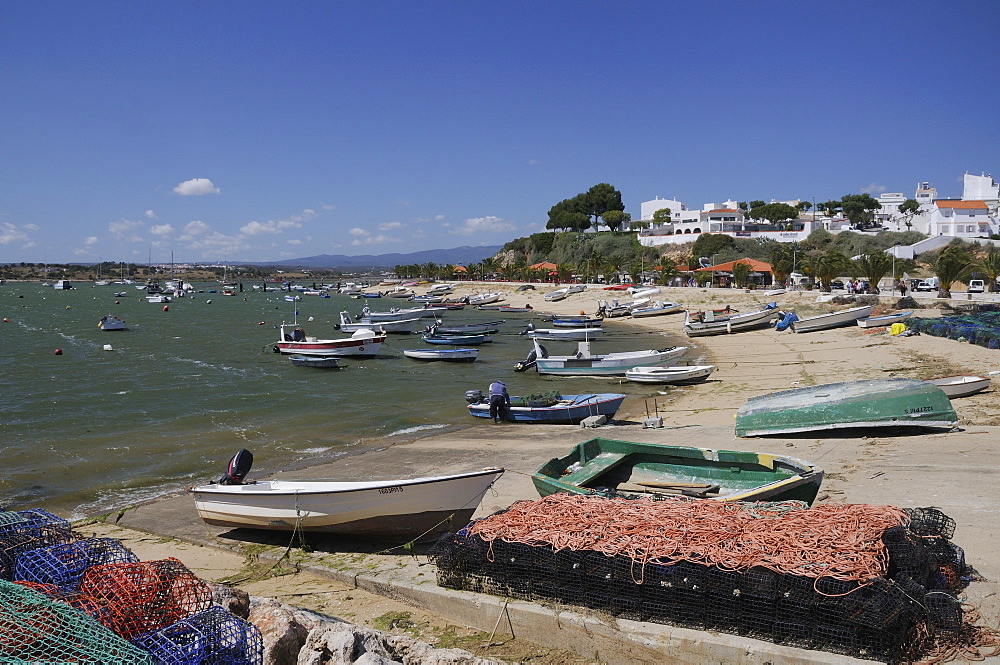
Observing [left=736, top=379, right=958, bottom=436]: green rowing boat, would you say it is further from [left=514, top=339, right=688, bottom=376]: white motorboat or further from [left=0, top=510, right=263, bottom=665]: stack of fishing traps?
[left=514, top=339, right=688, bottom=376]: white motorboat

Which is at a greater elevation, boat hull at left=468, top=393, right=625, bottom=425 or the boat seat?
the boat seat

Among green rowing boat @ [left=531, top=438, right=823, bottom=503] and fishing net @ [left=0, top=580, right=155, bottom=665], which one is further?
green rowing boat @ [left=531, top=438, right=823, bottom=503]

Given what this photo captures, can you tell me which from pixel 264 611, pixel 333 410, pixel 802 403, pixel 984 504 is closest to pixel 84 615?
pixel 264 611

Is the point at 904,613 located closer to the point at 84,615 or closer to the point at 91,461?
the point at 84,615

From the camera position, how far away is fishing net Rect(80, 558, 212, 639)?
6254mm

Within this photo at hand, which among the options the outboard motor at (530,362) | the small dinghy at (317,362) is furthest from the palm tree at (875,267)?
the small dinghy at (317,362)

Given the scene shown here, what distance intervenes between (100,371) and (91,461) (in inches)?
802

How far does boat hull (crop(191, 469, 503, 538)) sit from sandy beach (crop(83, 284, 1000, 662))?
18.9 inches

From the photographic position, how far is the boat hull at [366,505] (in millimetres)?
11148

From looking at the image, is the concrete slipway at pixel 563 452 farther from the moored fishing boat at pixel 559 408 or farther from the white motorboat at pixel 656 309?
the white motorboat at pixel 656 309

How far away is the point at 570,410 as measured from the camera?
22.5 metres

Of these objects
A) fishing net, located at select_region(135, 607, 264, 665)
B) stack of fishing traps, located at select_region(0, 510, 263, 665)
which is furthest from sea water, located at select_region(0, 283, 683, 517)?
fishing net, located at select_region(135, 607, 264, 665)

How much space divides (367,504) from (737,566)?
19.9ft

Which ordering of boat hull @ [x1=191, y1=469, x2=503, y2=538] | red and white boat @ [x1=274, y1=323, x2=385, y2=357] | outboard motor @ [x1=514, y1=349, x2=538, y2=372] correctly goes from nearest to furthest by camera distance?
boat hull @ [x1=191, y1=469, x2=503, y2=538]
outboard motor @ [x1=514, y1=349, x2=538, y2=372]
red and white boat @ [x1=274, y1=323, x2=385, y2=357]
